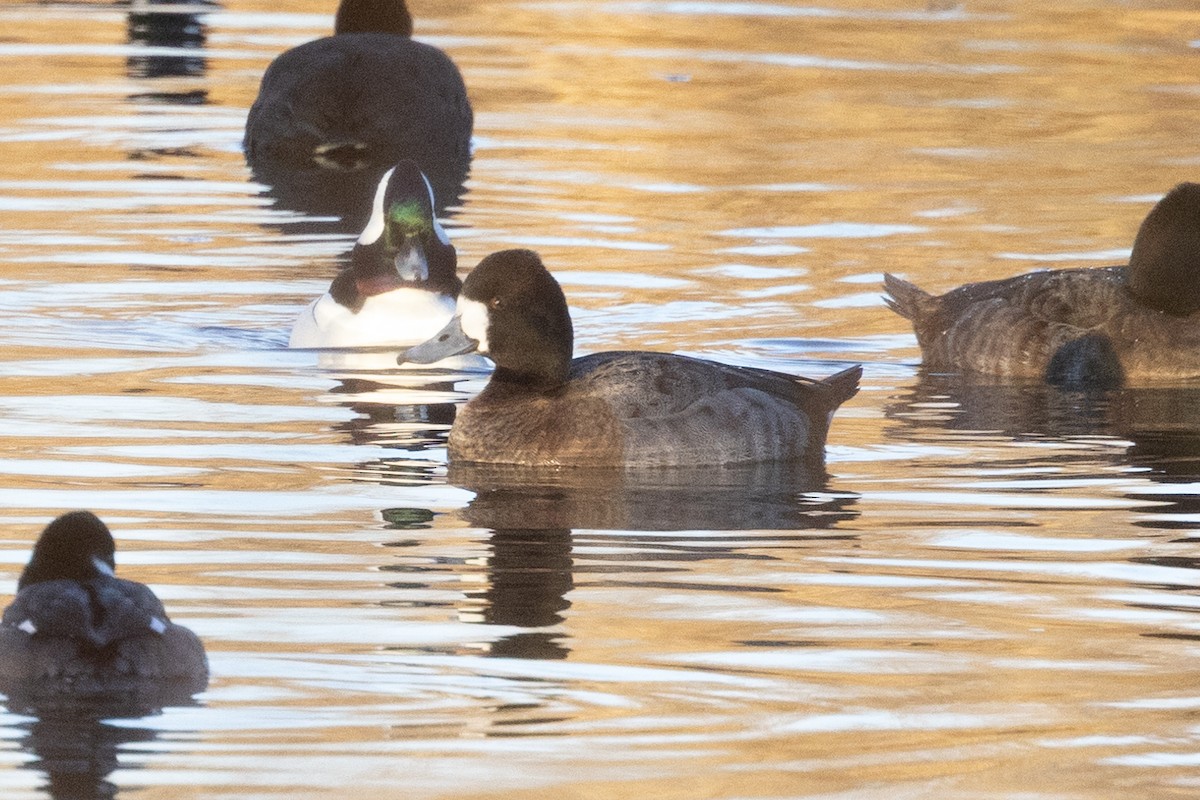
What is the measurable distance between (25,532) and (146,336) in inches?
179

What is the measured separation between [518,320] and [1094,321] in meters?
3.73

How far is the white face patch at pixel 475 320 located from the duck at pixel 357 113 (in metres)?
8.44

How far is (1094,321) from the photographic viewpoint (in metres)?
13.7

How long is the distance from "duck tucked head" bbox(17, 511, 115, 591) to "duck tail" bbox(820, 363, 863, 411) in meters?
4.73

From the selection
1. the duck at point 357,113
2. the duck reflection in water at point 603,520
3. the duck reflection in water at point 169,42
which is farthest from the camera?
the duck reflection in water at point 169,42

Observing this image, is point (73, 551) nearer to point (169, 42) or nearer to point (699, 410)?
point (699, 410)

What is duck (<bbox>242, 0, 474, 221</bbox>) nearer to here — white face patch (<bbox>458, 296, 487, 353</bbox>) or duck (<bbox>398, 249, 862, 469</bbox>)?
white face patch (<bbox>458, 296, 487, 353</bbox>)

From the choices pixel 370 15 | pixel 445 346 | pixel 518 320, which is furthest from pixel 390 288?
pixel 370 15

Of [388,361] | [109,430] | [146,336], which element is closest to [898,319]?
[388,361]

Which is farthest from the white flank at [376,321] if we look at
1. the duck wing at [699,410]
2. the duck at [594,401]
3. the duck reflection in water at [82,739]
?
the duck reflection in water at [82,739]

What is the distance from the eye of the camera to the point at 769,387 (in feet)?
37.0

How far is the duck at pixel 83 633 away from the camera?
708 cm

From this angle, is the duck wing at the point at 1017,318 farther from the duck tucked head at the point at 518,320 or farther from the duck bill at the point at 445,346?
the duck bill at the point at 445,346

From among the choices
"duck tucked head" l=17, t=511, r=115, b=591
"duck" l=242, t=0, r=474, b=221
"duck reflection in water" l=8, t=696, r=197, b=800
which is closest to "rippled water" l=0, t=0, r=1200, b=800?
"duck reflection in water" l=8, t=696, r=197, b=800
